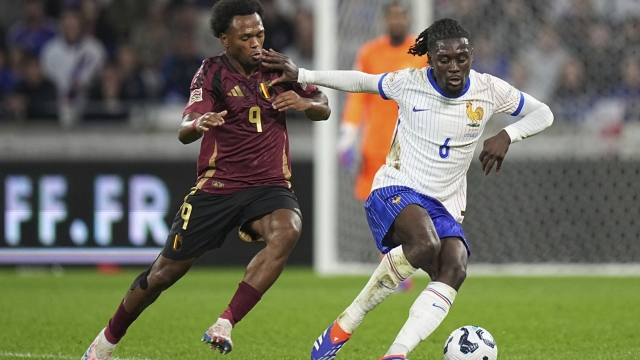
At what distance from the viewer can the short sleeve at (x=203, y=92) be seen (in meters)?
5.11

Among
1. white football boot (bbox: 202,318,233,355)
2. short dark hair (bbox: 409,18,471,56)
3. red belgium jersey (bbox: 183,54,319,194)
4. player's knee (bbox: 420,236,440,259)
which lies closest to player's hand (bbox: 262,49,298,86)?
red belgium jersey (bbox: 183,54,319,194)

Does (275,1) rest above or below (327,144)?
above

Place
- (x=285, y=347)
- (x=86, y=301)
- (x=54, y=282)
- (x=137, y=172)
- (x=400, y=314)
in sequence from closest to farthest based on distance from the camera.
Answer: (x=285, y=347) → (x=400, y=314) → (x=86, y=301) → (x=54, y=282) → (x=137, y=172)

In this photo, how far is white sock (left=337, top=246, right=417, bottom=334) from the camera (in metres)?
5.04

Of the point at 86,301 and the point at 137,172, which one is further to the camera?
the point at 137,172

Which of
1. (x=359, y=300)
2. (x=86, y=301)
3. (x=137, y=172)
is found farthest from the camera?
(x=137, y=172)

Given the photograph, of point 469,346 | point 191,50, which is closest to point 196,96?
point 469,346

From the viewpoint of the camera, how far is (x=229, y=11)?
5.35m

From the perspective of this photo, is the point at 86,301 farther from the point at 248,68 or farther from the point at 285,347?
the point at 248,68

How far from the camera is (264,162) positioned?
5352 millimetres

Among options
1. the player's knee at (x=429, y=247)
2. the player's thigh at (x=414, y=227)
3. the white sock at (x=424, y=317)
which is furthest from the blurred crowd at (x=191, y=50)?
the white sock at (x=424, y=317)

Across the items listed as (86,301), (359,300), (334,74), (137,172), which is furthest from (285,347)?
(137,172)

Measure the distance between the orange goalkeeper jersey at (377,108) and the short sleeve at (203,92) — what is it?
12.3 ft

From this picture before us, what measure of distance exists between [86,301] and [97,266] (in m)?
3.25
